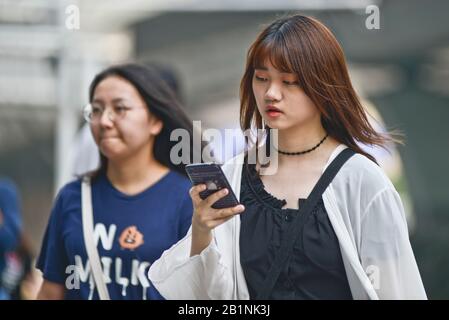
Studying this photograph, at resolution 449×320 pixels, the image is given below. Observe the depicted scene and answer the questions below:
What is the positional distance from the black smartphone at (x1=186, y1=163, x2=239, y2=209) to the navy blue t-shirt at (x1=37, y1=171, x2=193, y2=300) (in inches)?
22.6

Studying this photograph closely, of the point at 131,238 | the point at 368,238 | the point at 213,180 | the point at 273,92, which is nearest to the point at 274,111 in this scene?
the point at 273,92

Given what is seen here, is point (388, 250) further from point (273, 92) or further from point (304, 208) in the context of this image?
point (273, 92)

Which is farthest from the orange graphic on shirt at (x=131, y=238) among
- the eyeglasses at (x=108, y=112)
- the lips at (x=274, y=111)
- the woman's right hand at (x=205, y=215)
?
the lips at (x=274, y=111)

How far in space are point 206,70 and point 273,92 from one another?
4.60 m

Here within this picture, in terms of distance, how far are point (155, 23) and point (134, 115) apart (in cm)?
359

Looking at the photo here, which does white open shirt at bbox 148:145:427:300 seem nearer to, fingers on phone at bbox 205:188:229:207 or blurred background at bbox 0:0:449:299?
fingers on phone at bbox 205:188:229:207

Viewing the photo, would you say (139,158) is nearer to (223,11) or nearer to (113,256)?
(113,256)

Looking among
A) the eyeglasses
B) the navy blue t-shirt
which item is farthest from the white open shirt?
the eyeglasses

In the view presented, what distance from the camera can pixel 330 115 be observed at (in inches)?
90.5

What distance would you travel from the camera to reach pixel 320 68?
222 cm

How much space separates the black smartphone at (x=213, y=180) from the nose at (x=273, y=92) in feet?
0.85

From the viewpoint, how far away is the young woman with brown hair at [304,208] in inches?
85.4
